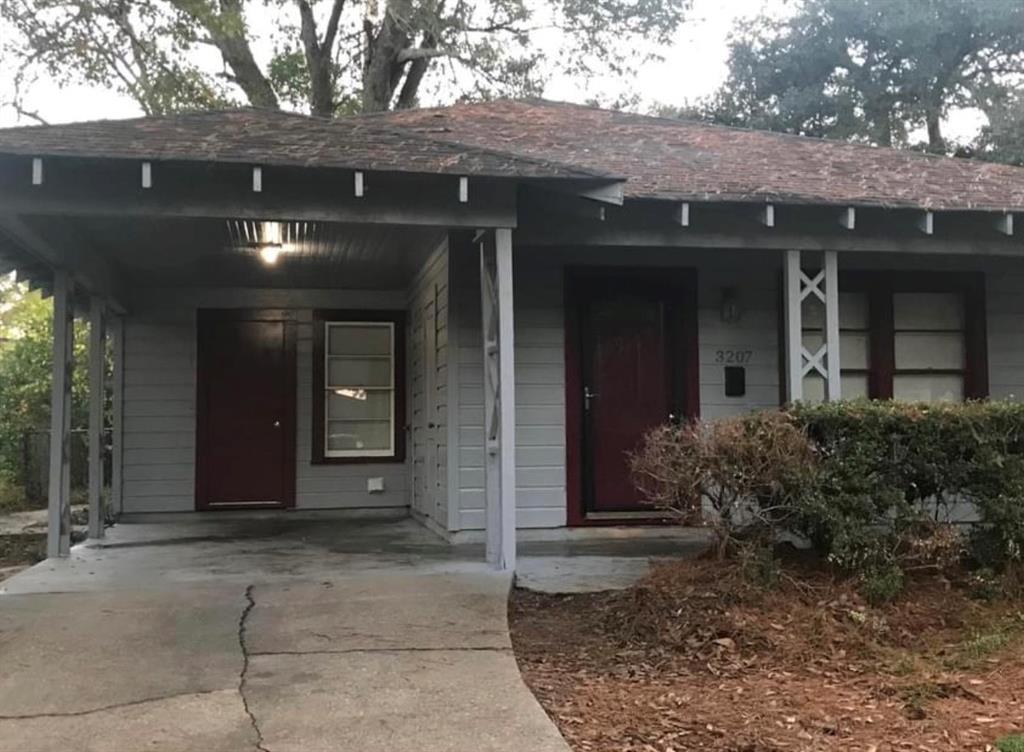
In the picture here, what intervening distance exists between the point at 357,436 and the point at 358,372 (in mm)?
670

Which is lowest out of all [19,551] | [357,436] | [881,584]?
[19,551]

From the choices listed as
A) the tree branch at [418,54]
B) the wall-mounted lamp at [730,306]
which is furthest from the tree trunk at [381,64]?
the wall-mounted lamp at [730,306]

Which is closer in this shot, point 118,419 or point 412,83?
point 118,419

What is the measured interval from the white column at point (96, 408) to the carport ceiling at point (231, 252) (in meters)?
0.55

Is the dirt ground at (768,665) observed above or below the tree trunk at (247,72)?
below

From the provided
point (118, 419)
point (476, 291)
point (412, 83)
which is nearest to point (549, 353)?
point (476, 291)

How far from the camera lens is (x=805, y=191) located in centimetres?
691

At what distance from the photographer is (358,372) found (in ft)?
31.7

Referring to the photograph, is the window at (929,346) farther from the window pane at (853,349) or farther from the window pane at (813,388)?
the window pane at (813,388)

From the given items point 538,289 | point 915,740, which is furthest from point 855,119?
point 915,740

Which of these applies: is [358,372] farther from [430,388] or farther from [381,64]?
[381,64]

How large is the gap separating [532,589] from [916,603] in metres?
2.10

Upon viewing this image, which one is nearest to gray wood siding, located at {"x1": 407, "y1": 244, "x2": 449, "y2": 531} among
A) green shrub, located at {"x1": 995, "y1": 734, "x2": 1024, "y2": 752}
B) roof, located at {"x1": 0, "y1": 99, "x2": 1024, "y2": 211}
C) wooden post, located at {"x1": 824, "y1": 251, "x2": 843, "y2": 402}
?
roof, located at {"x1": 0, "y1": 99, "x2": 1024, "y2": 211}

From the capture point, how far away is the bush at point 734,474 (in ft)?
15.8
